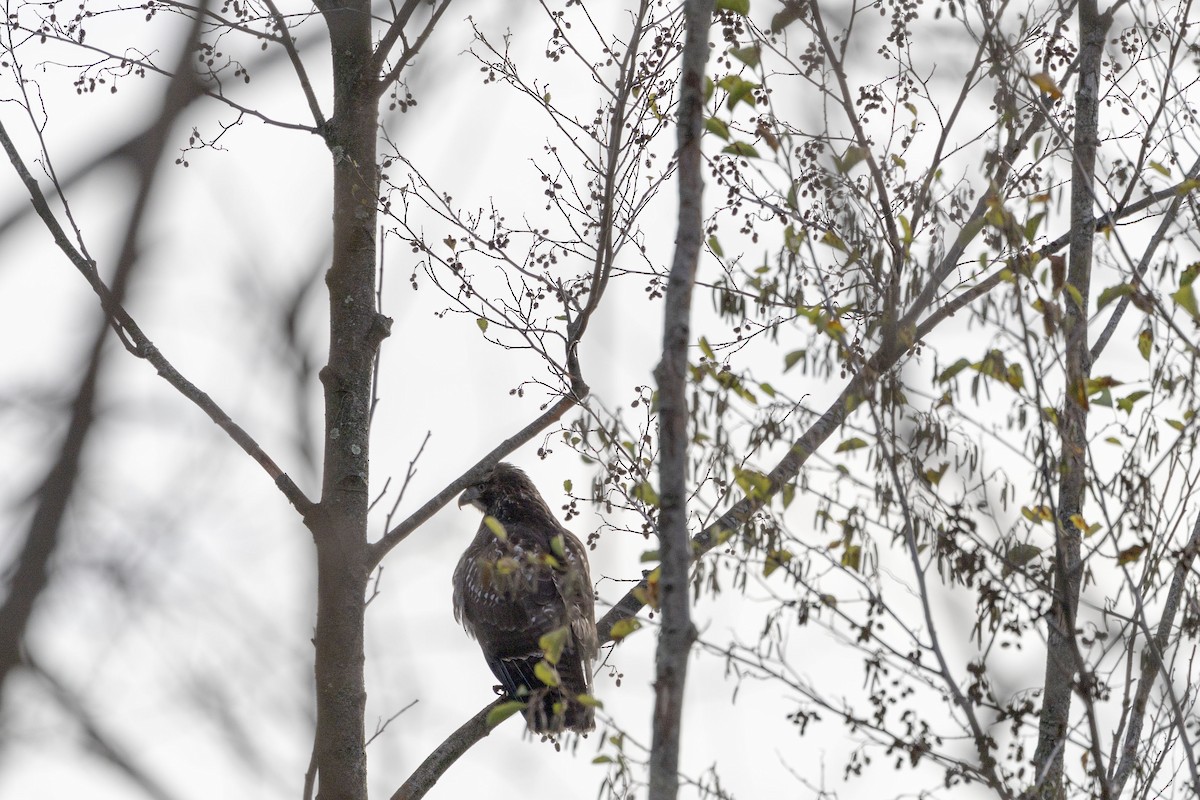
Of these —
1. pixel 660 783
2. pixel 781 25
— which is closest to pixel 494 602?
pixel 781 25

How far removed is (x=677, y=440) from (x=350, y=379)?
8.51 ft

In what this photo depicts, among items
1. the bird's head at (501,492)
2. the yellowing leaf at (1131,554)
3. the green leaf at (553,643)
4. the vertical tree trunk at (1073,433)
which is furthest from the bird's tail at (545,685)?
the yellowing leaf at (1131,554)

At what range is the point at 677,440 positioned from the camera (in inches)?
143

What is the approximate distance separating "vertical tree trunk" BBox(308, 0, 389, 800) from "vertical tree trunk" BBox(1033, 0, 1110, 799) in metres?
2.62

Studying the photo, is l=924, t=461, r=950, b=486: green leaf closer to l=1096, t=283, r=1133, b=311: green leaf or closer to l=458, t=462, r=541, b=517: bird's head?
l=1096, t=283, r=1133, b=311: green leaf

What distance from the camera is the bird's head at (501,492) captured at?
9.84 metres

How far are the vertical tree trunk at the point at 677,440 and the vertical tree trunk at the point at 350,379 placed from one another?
83.6 inches

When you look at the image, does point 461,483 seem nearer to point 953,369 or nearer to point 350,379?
point 350,379

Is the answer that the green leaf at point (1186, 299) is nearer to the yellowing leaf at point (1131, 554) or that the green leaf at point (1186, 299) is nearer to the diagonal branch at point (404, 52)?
the yellowing leaf at point (1131, 554)

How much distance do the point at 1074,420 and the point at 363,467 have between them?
289cm

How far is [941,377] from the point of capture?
4379mm

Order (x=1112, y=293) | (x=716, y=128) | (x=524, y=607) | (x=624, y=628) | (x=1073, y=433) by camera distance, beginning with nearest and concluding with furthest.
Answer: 1. (x=716, y=128)
2. (x=624, y=628)
3. (x=1112, y=293)
4. (x=1073, y=433)
5. (x=524, y=607)

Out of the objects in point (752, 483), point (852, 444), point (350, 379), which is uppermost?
point (350, 379)

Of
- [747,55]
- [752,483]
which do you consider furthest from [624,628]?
[747,55]
